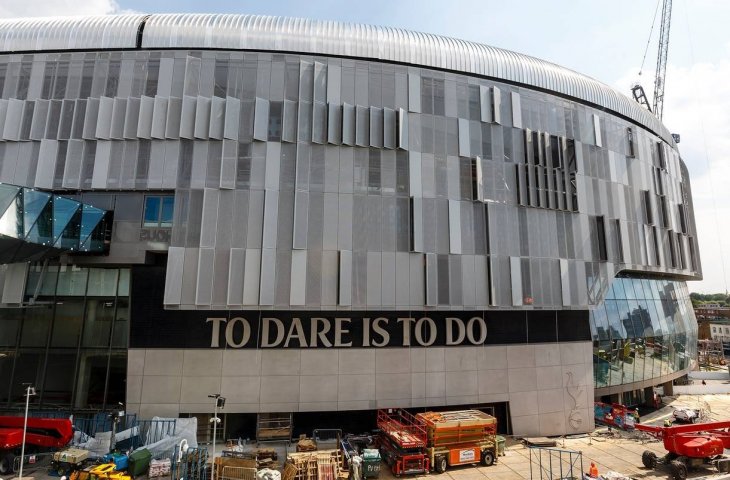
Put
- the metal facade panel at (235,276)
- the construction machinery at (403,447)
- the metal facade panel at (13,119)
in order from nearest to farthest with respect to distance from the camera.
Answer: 1. the construction machinery at (403,447)
2. the metal facade panel at (235,276)
3. the metal facade panel at (13,119)

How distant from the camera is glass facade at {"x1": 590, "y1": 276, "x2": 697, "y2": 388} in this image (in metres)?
31.2

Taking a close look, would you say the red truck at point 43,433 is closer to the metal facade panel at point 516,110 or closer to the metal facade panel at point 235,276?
the metal facade panel at point 235,276

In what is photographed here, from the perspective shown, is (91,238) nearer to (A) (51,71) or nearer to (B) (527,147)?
(A) (51,71)

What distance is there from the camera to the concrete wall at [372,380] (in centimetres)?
2328

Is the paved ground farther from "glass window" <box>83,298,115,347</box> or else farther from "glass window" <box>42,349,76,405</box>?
"glass window" <box>83,298,115,347</box>

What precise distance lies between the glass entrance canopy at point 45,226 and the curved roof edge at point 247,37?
11546 millimetres

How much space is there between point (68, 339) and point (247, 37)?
2211 centimetres

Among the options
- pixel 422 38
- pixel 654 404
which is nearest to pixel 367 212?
pixel 422 38

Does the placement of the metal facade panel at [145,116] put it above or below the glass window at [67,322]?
→ above

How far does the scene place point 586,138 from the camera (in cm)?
3138

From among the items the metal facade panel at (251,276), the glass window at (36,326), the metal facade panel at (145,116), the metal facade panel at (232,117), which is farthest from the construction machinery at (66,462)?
the metal facade panel at (232,117)

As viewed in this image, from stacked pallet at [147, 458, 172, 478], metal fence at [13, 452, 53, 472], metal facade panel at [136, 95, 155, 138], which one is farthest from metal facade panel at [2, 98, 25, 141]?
stacked pallet at [147, 458, 172, 478]

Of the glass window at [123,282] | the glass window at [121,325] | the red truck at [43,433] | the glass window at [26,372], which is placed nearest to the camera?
the red truck at [43,433]

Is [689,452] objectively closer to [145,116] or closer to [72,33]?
[145,116]
